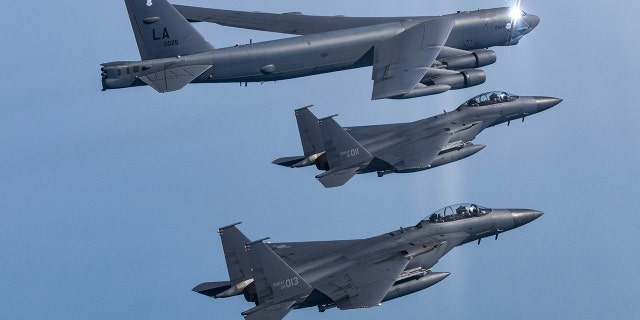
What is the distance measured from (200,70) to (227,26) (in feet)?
38.6

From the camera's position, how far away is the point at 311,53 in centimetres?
8969

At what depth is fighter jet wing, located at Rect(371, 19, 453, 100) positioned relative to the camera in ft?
277

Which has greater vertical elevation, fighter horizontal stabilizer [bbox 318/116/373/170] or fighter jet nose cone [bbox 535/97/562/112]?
fighter jet nose cone [bbox 535/97/562/112]

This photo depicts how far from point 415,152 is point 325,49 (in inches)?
505

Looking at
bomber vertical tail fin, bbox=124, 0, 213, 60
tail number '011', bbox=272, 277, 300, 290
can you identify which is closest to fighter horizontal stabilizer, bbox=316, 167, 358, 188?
tail number '011', bbox=272, 277, 300, 290

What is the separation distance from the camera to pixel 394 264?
7131 centimetres

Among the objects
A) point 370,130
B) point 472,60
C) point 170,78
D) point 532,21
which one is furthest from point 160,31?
point 532,21

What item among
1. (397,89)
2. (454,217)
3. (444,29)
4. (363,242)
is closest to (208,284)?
(363,242)

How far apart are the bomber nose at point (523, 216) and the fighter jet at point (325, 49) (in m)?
11.1

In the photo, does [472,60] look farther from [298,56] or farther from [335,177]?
[335,177]

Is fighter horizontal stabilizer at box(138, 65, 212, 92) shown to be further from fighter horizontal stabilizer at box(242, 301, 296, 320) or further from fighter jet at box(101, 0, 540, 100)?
fighter horizontal stabilizer at box(242, 301, 296, 320)

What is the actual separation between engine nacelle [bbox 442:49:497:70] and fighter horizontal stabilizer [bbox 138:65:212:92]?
17952mm

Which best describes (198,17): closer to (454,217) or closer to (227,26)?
(227,26)

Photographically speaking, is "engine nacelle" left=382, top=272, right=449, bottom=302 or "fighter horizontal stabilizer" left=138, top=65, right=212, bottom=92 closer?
"engine nacelle" left=382, top=272, right=449, bottom=302
